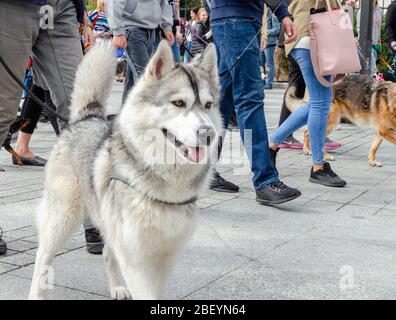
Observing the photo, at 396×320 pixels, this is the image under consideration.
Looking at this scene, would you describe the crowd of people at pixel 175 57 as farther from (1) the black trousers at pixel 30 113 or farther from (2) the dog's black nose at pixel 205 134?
(2) the dog's black nose at pixel 205 134

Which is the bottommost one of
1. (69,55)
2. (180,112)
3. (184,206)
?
(184,206)

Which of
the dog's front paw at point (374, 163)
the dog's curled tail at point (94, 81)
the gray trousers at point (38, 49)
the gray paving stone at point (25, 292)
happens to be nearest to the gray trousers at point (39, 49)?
the gray trousers at point (38, 49)

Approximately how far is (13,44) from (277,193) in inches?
97.7

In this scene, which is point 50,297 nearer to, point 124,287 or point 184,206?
point 124,287

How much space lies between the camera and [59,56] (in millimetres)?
3840

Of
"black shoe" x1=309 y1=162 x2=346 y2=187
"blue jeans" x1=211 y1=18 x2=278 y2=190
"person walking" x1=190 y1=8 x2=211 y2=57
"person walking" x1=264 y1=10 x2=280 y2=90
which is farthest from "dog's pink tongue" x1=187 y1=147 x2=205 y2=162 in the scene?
"person walking" x1=264 y1=10 x2=280 y2=90

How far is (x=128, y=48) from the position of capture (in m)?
5.96

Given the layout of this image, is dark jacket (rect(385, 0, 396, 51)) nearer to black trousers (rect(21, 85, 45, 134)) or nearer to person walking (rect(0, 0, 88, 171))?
black trousers (rect(21, 85, 45, 134))

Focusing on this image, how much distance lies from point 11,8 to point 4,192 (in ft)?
7.34

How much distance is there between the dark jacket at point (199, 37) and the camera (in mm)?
12151

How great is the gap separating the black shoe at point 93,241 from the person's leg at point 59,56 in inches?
31.6

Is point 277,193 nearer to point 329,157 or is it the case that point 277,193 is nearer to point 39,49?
point 39,49

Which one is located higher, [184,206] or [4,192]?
[184,206]

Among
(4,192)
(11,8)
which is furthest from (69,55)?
(4,192)
